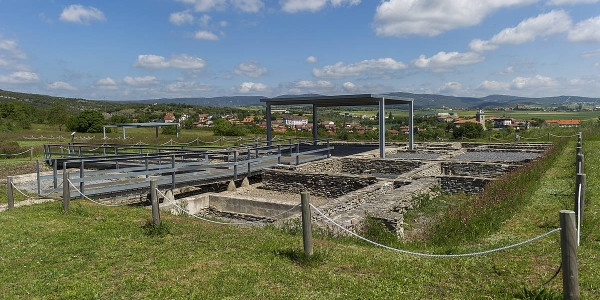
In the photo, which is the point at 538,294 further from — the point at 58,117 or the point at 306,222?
Result: the point at 58,117

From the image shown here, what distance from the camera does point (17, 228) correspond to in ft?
22.3

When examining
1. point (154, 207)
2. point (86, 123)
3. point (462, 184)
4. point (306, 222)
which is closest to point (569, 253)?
point (306, 222)

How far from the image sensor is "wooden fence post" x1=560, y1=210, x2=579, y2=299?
10.7ft

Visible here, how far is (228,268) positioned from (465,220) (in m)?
4.31

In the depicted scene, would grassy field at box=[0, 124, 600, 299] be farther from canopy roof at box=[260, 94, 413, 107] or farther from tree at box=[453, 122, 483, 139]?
tree at box=[453, 122, 483, 139]

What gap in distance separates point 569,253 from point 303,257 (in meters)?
2.88

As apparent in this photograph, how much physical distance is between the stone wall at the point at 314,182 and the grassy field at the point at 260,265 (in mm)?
6655

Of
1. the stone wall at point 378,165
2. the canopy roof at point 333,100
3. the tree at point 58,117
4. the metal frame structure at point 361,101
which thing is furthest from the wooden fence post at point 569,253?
the tree at point 58,117

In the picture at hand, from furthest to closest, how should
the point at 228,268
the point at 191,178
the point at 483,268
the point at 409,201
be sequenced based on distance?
the point at 191,178
the point at 409,201
the point at 228,268
the point at 483,268

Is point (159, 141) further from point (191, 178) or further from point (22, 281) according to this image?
point (22, 281)

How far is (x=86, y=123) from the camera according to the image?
47938mm

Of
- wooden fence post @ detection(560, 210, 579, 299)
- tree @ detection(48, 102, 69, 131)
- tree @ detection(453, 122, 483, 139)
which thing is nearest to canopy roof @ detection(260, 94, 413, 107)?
wooden fence post @ detection(560, 210, 579, 299)

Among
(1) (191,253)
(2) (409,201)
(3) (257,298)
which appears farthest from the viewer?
(2) (409,201)

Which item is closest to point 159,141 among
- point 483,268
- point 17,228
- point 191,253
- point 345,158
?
point 345,158
